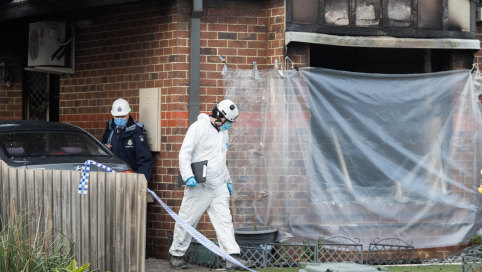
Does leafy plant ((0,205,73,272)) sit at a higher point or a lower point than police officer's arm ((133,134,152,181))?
lower

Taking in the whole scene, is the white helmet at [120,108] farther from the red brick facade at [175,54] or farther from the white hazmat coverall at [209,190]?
the white hazmat coverall at [209,190]

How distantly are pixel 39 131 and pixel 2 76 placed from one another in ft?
16.4

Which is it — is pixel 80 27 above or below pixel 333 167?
above

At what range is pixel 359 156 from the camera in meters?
10.1

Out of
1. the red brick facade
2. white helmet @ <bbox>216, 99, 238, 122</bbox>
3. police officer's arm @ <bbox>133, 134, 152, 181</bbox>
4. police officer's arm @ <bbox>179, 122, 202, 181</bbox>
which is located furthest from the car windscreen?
white helmet @ <bbox>216, 99, 238, 122</bbox>

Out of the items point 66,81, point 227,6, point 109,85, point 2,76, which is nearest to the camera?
point 227,6

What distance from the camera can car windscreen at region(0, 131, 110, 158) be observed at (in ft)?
31.0

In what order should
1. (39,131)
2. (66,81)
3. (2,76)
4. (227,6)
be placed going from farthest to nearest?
(2,76), (66,81), (227,6), (39,131)

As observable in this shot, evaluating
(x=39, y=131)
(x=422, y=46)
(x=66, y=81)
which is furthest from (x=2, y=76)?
(x=422, y=46)

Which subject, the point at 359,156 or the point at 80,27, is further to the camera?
the point at 80,27

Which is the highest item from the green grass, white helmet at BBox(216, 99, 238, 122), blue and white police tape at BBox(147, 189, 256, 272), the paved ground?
white helmet at BBox(216, 99, 238, 122)

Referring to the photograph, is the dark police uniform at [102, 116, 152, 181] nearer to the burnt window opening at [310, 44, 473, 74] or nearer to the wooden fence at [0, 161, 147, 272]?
the burnt window opening at [310, 44, 473, 74]

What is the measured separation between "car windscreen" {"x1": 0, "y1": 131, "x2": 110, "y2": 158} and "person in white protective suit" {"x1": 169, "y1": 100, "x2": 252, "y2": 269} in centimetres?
130

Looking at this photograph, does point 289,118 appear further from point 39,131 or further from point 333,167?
point 39,131
